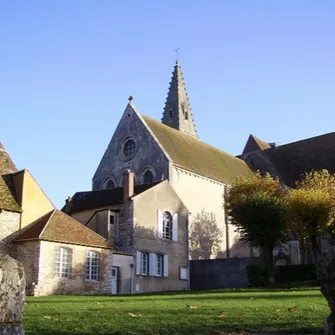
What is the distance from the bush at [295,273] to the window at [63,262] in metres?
13.0

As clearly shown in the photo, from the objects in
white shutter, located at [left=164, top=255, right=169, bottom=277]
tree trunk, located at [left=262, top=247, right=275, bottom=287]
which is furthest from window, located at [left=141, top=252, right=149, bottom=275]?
tree trunk, located at [left=262, top=247, right=275, bottom=287]

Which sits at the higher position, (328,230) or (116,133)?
(116,133)

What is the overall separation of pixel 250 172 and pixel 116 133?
1309 cm

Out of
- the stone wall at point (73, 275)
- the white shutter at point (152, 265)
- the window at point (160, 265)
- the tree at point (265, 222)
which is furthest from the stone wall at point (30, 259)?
the tree at point (265, 222)

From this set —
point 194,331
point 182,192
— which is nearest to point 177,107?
point 182,192

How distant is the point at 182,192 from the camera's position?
3500 centimetres

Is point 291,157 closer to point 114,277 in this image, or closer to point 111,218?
point 111,218

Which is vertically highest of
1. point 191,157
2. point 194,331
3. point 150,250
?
point 191,157

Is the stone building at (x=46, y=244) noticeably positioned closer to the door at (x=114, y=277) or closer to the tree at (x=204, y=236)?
the door at (x=114, y=277)

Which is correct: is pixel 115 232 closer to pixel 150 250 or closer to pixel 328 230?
pixel 150 250

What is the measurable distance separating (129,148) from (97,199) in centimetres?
781

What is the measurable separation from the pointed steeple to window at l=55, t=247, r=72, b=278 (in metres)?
30.4

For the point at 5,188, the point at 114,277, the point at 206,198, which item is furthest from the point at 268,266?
the point at 5,188

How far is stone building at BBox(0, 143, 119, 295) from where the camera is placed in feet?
74.5
